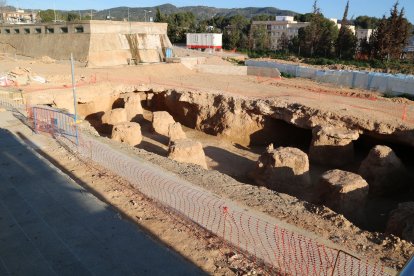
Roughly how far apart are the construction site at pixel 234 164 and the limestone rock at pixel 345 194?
0.04 m

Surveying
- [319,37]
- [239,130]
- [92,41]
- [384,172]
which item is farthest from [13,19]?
[384,172]

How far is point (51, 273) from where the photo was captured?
→ 542cm

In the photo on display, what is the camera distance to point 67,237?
6336 mm

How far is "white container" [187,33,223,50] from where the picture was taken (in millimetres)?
56444

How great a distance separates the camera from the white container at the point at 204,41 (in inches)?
2222

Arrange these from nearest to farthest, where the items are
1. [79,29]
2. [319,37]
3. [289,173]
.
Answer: [289,173]
[79,29]
[319,37]

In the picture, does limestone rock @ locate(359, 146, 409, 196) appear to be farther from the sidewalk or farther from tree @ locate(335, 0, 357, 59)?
tree @ locate(335, 0, 357, 59)

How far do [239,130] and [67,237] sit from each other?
13540 mm

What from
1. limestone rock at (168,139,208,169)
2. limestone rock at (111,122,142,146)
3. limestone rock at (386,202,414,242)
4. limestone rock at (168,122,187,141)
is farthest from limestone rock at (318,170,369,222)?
limestone rock at (111,122,142,146)

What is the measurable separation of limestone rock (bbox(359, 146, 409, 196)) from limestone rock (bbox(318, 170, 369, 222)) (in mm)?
3024

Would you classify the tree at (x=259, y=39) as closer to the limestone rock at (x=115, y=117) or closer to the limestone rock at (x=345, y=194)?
the limestone rock at (x=115, y=117)

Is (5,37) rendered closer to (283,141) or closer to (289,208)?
(283,141)

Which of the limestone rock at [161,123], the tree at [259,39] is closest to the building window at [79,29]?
the limestone rock at [161,123]

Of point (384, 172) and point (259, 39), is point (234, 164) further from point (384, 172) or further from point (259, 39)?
point (259, 39)
